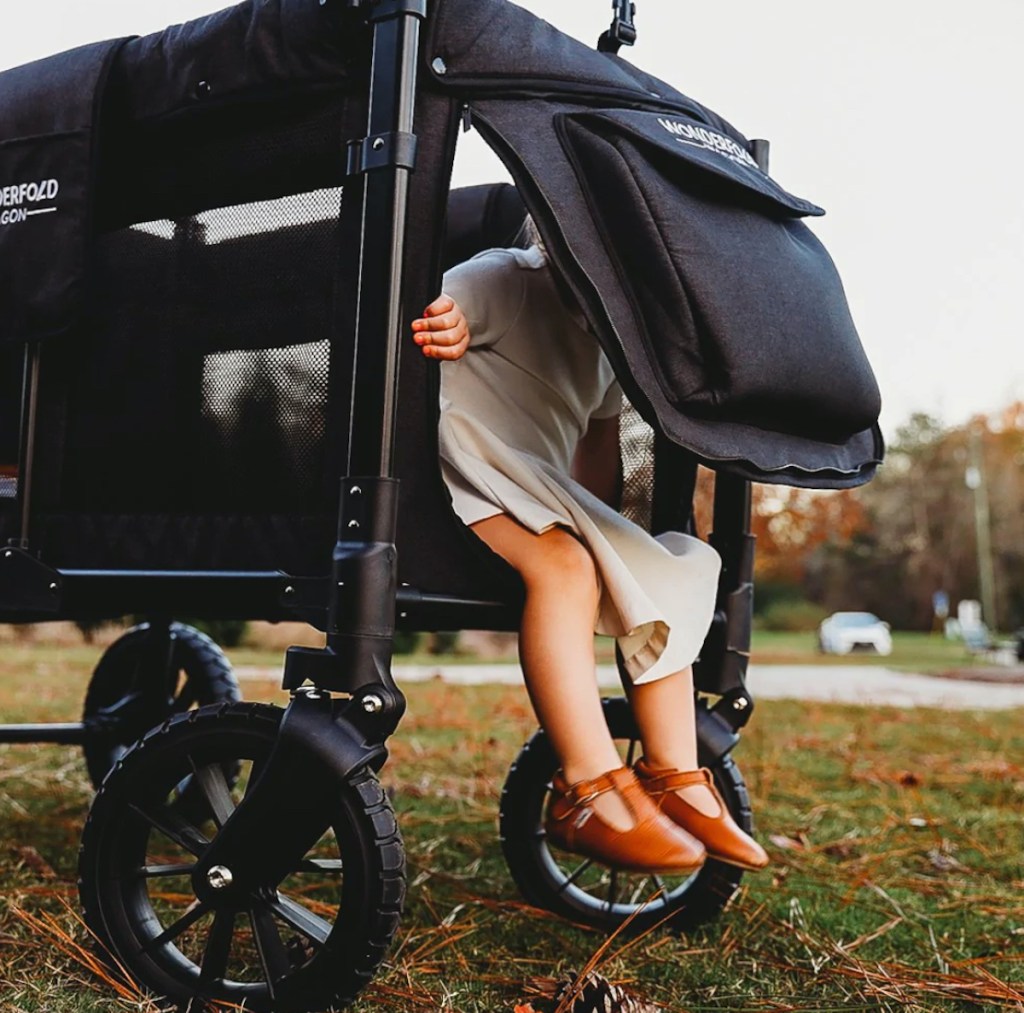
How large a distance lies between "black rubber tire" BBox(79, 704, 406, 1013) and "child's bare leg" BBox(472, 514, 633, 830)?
27 cm

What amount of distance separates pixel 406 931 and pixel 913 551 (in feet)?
89.8

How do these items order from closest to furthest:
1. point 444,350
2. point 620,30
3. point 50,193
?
point 444,350
point 50,193
point 620,30

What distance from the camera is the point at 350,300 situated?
1559 millimetres

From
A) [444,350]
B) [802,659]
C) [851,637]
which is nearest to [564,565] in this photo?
[444,350]

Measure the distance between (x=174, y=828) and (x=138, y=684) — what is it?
120 cm

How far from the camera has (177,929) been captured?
151 centimetres

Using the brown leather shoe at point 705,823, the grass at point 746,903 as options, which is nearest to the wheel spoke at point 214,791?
the grass at point 746,903

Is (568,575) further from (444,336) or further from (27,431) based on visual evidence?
(27,431)

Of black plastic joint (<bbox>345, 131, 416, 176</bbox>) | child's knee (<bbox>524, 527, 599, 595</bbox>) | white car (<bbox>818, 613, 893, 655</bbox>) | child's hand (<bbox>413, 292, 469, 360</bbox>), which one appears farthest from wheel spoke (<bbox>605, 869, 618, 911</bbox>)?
white car (<bbox>818, 613, 893, 655</bbox>)

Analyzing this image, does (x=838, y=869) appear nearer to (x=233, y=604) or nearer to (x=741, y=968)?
(x=741, y=968)

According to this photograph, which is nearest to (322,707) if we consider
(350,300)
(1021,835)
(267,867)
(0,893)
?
(267,867)

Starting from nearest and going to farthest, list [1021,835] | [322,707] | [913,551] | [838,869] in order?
[322,707] < [838,869] < [1021,835] < [913,551]

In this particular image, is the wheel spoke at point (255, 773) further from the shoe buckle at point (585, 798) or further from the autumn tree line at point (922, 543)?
the autumn tree line at point (922, 543)

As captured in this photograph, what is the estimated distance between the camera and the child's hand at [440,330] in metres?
1.53
